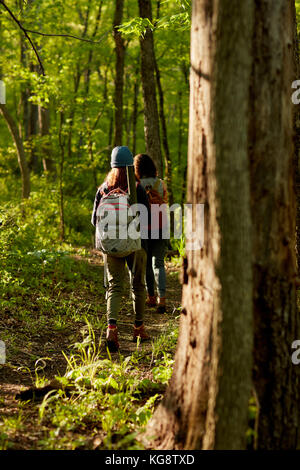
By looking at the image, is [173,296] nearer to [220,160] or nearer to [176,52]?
[220,160]

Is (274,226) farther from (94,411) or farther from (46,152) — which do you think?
(46,152)

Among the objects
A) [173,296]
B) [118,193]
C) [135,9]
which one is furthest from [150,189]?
[135,9]

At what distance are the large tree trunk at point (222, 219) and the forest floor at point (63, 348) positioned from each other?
0.82m

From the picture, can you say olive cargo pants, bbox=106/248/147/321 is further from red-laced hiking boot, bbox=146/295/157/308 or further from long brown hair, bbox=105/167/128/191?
red-laced hiking boot, bbox=146/295/157/308

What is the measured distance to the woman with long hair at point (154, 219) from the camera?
614cm

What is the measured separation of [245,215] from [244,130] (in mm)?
485

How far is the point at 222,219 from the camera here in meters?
2.42

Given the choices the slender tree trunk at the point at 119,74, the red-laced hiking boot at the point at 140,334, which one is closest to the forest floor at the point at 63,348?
the red-laced hiking boot at the point at 140,334

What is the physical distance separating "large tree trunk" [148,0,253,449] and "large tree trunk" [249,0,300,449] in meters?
0.08

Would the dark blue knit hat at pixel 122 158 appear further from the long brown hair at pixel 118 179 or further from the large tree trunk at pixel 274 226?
the large tree trunk at pixel 274 226

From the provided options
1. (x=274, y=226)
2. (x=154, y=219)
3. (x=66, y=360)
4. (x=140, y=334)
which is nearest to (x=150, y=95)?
(x=154, y=219)

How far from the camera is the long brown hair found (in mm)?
4789

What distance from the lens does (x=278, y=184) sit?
2.49 m

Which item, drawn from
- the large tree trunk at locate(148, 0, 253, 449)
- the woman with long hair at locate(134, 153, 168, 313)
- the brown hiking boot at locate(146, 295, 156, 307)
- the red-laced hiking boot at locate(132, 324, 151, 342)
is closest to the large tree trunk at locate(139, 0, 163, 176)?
the woman with long hair at locate(134, 153, 168, 313)
